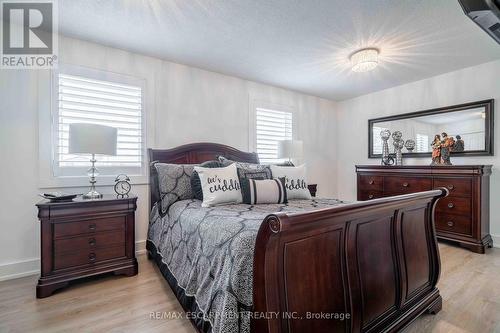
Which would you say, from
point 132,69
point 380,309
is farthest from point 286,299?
point 132,69

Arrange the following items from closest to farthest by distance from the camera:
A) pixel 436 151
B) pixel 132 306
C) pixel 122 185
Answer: pixel 132 306 → pixel 122 185 → pixel 436 151

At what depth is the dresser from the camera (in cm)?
288

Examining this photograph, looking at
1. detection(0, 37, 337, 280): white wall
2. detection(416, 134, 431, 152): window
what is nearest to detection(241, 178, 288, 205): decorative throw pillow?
detection(0, 37, 337, 280): white wall

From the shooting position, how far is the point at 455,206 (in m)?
3.07

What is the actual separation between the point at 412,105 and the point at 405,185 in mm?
1374

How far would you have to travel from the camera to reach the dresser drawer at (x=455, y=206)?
9.73ft

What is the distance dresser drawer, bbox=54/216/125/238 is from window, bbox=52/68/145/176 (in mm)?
697

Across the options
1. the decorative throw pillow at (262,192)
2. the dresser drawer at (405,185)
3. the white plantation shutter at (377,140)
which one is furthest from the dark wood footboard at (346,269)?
the white plantation shutter at (377,140)

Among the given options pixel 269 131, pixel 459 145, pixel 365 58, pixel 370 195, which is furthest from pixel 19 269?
pixel 459 145

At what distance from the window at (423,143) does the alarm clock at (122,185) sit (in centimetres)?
415

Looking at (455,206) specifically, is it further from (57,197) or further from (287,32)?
(57,197)

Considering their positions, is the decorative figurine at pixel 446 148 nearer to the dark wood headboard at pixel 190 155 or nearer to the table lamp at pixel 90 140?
the dark wood headboard at pixel 190 155

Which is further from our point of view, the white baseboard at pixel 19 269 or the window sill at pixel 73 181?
the window sill at pixel 73 181

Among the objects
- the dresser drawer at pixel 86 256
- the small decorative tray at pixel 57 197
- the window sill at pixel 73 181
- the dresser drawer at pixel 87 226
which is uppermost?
the window sill at pixel 73 181
